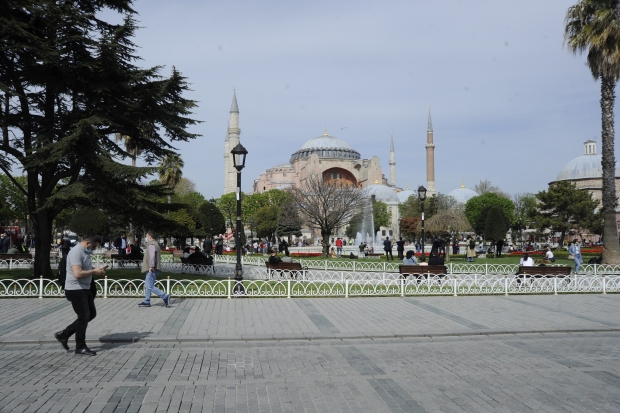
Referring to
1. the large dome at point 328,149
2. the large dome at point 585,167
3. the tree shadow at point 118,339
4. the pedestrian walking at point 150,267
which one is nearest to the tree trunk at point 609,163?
the pedestrian walking at point 150,267

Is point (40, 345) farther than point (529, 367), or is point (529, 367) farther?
point (40, 345)

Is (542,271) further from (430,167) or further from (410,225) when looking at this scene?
(430,167)

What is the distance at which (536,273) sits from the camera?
14.2 m

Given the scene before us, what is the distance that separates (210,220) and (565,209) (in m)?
29.7

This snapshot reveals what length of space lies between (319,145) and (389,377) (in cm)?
10494

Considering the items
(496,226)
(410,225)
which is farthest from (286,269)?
(410,225)

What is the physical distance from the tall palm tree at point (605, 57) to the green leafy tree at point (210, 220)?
21.8 m

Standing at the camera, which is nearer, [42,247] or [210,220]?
[42,247]

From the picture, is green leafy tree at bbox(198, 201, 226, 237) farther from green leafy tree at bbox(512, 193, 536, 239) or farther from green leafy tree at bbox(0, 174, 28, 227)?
green leafy tree at bbox(512, 193, 536, 239)

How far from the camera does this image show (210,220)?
35.6m

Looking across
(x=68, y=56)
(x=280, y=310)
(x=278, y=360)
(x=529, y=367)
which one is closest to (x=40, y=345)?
(x=278, y=360)

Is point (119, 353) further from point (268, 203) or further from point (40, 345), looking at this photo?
point (268, 203)

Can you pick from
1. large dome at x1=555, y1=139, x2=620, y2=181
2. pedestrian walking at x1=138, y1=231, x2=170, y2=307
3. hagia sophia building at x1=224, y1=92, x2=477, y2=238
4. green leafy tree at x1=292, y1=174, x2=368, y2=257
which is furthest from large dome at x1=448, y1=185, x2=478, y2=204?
pedestrian walking at x1=138, y1=231, x2=170, y2=307

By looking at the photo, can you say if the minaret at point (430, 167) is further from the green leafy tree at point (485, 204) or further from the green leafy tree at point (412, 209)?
the green leafy tree at point (485, 204)
